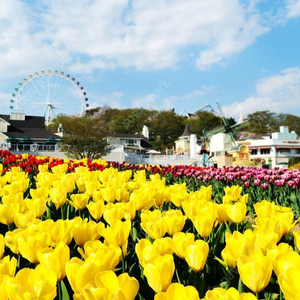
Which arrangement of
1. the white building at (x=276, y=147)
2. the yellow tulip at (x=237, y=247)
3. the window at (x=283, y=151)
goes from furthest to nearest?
the window at (x=283, y=151)
the white building at (x=276, y=147)
the yellow tulip at (x=237, y=247)

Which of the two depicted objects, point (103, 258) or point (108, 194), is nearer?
point (103, 258)

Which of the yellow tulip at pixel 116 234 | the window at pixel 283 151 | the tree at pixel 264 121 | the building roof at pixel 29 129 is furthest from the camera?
the tree at pixel 264 121

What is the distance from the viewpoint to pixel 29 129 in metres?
45.8

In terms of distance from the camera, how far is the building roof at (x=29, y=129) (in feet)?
140

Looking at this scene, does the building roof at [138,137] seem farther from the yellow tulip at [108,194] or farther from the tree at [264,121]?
the yellow tulip at [108,194]

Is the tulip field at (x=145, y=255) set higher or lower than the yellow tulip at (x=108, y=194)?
lower

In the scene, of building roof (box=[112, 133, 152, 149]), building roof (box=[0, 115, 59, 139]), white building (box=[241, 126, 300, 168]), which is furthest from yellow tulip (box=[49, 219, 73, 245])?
building roof (box=[112, 133, 152, 149])

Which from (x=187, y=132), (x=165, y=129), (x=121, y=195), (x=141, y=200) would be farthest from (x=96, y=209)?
(x=165, y=129)

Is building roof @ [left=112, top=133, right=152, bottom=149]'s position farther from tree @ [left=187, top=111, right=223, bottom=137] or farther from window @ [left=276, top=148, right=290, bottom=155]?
window @ [left=276, top=148, right=290, bottom=155]

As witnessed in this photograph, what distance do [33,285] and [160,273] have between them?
379 mm

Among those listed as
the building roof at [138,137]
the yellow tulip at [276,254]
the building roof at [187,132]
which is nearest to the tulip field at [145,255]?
the yellow tulip at [276,254]

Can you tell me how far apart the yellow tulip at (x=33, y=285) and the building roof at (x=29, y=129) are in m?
43.7

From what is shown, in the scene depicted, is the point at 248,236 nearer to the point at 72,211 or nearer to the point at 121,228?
the point at 121,228

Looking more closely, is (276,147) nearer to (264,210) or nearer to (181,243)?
(264,210)
